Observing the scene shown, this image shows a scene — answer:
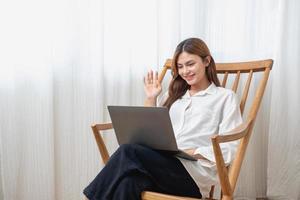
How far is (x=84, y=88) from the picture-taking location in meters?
1.67

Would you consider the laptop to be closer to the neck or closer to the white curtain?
the neck

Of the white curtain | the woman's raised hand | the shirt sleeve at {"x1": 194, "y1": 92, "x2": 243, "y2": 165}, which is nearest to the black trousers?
the shirt sleeve at {"x1": 194, "y1": 92, "x2": 243, "y2": 165}

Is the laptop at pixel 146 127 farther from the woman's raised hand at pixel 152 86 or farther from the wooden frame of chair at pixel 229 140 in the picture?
the woman's raised hand at pixel 152 86

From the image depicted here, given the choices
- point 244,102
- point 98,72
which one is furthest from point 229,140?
point 98,72

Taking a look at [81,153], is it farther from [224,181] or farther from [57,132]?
[224,181]

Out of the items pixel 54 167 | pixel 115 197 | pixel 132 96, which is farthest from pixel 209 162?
pixel 54 167

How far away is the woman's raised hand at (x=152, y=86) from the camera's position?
4.81 ft

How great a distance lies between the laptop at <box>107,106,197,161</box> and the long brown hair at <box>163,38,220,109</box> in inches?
14.5

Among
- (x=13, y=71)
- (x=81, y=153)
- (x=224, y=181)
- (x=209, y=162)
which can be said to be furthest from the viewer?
(x=81, y=153)

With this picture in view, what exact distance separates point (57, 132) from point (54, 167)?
5.9 inches

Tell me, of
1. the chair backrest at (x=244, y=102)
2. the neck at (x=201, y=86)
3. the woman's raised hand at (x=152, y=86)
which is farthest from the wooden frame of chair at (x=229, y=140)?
the woman's raised hand at (x=152, y=86)

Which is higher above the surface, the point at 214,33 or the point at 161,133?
the point at 214,33

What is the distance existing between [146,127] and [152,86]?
16.2 inches

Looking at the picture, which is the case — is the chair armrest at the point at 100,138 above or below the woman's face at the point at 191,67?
below
